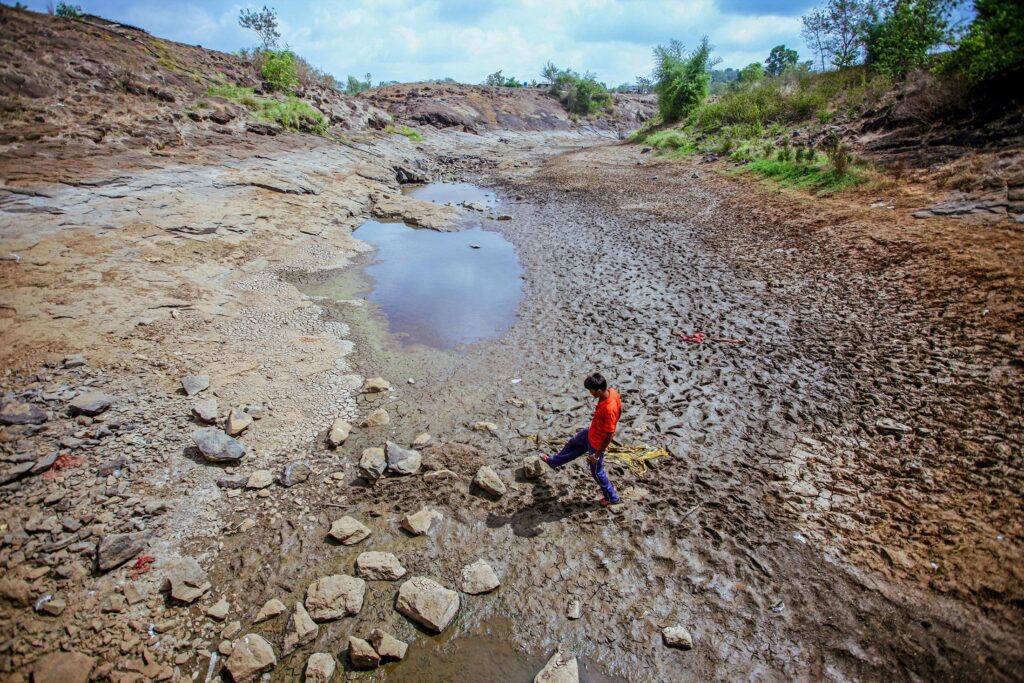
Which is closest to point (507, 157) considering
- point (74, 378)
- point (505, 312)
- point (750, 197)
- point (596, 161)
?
point (596, 161)

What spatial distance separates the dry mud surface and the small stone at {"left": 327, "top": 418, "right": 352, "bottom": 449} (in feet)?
0.56

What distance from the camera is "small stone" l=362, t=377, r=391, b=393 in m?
6.82

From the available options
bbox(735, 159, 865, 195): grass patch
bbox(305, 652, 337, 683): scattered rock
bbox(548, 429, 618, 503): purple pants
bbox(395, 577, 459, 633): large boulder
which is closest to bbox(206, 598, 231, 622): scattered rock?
bbox(305, 652, 337, 683): scattered rock

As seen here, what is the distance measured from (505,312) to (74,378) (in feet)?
22.9

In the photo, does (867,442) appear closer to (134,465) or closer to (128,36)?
(134,465)

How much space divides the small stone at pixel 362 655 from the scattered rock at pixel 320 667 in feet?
0.51

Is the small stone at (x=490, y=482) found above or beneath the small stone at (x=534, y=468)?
beneath

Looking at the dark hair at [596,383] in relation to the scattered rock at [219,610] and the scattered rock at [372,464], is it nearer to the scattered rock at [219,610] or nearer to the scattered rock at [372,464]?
the scattered rock at [372,464]

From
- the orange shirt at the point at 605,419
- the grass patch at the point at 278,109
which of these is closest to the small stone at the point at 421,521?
the orange shirt at the point at 605,419

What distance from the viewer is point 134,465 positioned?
4.78 m

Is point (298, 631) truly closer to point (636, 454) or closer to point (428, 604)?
point (428, 604)

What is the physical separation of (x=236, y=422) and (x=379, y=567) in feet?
9.14

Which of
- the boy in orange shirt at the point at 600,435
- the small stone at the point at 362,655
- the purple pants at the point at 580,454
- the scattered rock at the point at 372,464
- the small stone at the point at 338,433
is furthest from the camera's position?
the small stone at the point at 338,433

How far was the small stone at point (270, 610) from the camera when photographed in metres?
3.73
